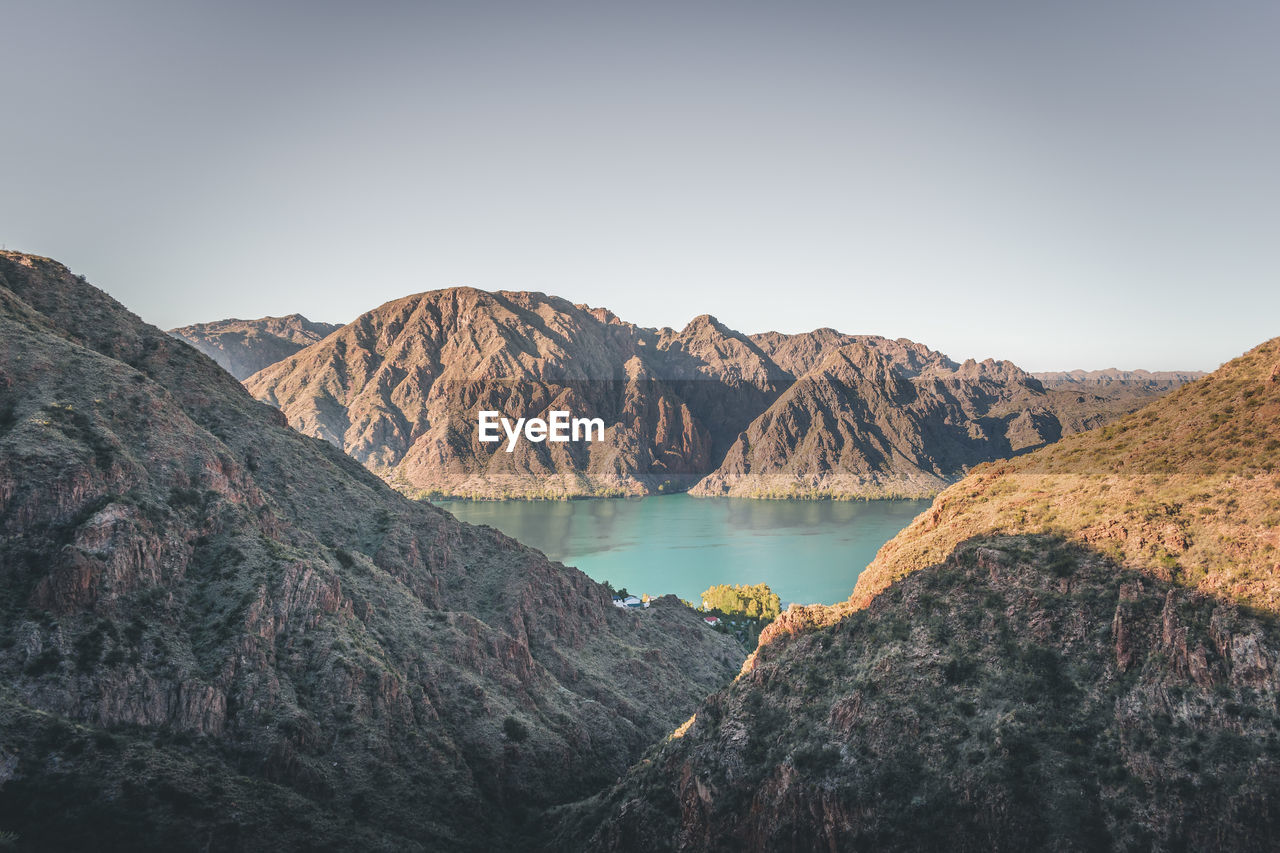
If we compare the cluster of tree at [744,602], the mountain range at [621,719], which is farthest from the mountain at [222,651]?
the cluster of tree at [744,602]

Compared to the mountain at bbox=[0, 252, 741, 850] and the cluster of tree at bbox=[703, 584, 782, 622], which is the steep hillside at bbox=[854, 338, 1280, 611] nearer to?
the mountain at bbox=[0, 252, 741, 850]

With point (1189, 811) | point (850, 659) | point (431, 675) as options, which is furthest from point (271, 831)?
point (1189, 811)

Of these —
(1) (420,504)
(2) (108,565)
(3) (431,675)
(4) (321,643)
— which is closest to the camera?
(2) (108,565)

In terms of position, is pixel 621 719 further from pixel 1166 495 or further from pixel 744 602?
pixel 744 602

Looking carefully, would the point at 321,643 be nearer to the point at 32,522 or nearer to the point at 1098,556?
the point at 32,522

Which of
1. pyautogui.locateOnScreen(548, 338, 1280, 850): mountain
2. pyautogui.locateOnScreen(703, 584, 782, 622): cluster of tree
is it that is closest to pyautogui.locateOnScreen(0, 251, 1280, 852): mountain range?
pyautogui.locateOnScreen(548, 338, 1280, 850): mountain

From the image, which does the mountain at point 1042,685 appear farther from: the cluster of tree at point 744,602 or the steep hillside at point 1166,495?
the cluster of tree at point 744,602
